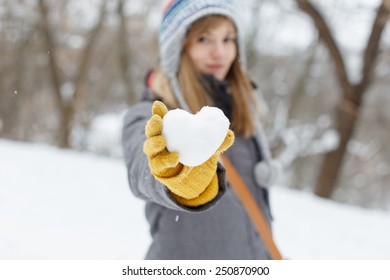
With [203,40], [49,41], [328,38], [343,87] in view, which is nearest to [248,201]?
[203,40]

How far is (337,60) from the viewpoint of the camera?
6973 millimetres

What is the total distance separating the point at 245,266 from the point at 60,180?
3.67m

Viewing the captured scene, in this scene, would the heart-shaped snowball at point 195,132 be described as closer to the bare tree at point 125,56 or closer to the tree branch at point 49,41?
→ the tree branch at point 49,41

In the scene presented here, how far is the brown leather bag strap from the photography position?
5.30ft

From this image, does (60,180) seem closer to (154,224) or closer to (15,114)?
(154,224)

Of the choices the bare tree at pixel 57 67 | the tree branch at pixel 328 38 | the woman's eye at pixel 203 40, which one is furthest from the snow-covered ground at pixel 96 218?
the bare tree at pixel 57 67

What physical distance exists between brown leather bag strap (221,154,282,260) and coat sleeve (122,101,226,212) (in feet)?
1.00

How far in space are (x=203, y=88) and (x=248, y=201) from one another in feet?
1.36

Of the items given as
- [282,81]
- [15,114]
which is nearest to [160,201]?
[15,114]

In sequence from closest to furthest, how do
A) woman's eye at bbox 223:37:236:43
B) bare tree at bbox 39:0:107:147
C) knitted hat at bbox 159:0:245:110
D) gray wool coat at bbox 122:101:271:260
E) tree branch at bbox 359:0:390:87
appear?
gray wool coat at bbox 122:101:271:260
knitted hat at bbox 159:0:245:110
woman's eye at bbox 223:37:236:43
tree branch at bbox 359:0:390:87
bare tree at bbox 39:0:107:147

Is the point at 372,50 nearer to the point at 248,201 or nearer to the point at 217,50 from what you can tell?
the point at 217,50

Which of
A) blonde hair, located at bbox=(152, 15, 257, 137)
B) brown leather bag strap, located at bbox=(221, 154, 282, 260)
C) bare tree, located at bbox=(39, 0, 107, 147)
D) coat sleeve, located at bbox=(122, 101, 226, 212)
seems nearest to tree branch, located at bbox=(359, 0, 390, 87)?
blonde hair, located at bbox=(152, 15, 257, 137)

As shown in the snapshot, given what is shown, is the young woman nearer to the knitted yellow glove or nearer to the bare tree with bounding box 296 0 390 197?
the knitted yellow glove

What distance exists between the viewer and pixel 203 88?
66.8 inches
